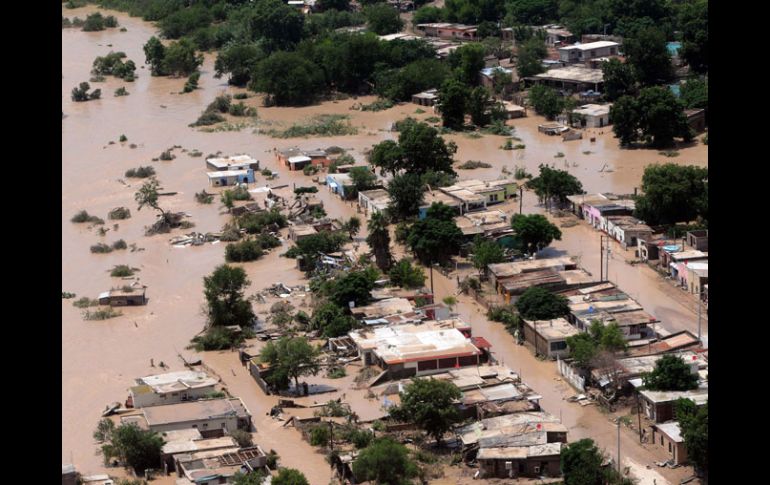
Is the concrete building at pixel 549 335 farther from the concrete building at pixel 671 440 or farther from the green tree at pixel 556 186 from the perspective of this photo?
the green tree at pixel 556 186

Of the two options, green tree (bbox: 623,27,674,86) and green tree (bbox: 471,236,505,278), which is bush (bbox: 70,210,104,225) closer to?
green tree (bbox: 471,236,505,278)

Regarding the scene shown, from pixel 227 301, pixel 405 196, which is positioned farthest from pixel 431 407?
pixel 405 196

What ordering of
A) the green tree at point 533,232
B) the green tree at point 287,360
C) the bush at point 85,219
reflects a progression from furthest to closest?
1. the bush at point 85,219
2. the green tree at point 533,232
3. the green tree at point 287,360

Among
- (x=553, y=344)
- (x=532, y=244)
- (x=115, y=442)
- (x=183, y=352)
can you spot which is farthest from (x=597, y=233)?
(x=115, y=442)

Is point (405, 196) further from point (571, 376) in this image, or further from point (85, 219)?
point (571, 376)

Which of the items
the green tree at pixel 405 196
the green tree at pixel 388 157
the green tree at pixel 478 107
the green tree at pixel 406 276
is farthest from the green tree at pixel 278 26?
the green tree at pixel 406 276
